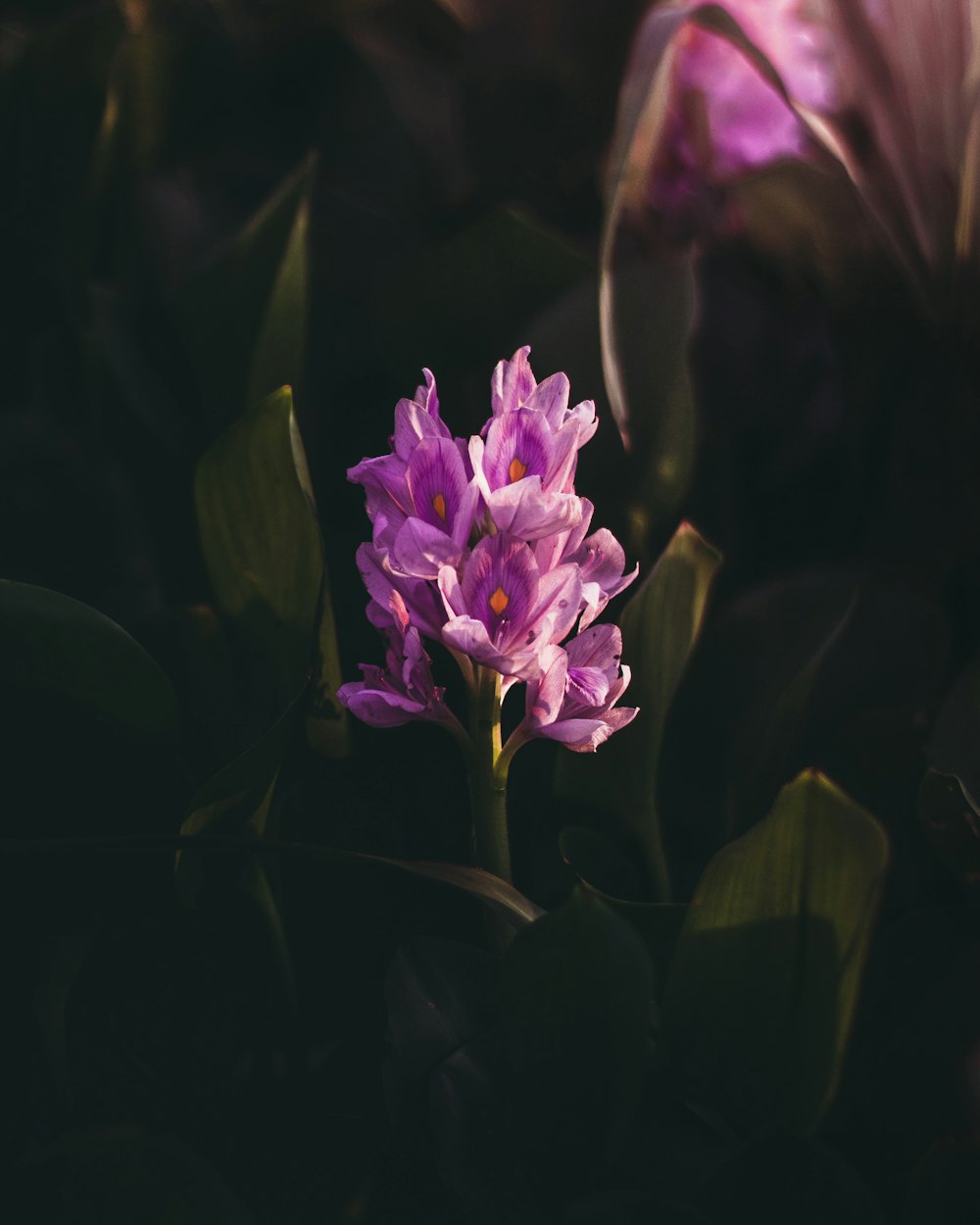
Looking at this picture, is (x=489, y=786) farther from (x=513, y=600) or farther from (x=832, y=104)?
(x=832, y=104)

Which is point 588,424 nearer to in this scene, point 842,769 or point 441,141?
point 842,769

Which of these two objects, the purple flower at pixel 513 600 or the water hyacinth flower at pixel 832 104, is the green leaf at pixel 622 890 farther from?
the water hyacinth flower at pixel 832 104

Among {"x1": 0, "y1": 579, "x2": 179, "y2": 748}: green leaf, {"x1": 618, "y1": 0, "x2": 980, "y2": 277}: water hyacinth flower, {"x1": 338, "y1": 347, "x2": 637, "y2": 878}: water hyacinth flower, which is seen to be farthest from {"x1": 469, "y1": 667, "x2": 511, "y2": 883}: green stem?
{"x1": 618, "y1": 0, "x2": 980, "y2": 277}: water hyacinth flower

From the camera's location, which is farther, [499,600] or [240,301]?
[240,301]

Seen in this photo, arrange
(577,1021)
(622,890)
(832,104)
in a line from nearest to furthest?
1. (577,1021)
2. (622,890)
3. (832,104)

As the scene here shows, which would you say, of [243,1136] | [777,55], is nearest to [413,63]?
[777,55]

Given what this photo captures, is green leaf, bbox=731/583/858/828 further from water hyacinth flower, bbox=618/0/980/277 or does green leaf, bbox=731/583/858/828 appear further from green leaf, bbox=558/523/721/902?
water hyacinth flower, bbox=618/0/980/277

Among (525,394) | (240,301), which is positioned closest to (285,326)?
(240,301)
